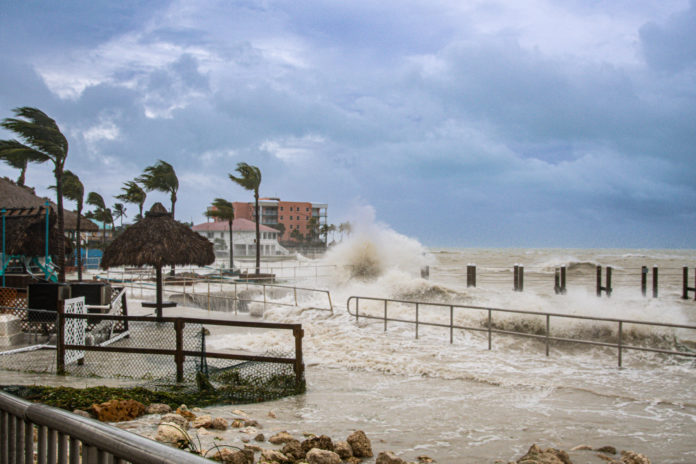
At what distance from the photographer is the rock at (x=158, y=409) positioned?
607cm

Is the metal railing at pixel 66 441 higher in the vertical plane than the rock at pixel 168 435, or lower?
higher

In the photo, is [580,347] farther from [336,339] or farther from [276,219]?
[276,219]

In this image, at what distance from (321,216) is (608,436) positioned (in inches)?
4624

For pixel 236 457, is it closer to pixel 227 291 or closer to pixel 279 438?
pixel 279 438

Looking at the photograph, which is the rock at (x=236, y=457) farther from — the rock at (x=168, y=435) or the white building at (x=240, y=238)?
the white building at (x=240, y=238)

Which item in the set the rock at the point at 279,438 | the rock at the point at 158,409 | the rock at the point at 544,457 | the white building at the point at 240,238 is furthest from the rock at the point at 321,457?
the white building at the point at 240,238

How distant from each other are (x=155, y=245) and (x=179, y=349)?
814cm

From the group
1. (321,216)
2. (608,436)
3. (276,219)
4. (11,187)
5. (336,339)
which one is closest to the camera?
(608,436)

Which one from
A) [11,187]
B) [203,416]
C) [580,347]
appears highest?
[11,187]

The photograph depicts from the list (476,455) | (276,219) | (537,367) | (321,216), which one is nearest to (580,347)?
(537,367)

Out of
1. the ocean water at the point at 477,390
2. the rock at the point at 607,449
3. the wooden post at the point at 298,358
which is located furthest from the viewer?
the wooden post at the point at 298,358

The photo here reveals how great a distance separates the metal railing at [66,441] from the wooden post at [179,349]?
206 inches

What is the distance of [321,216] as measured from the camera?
405 ft

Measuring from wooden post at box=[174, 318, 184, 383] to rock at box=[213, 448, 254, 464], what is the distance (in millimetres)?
2960
